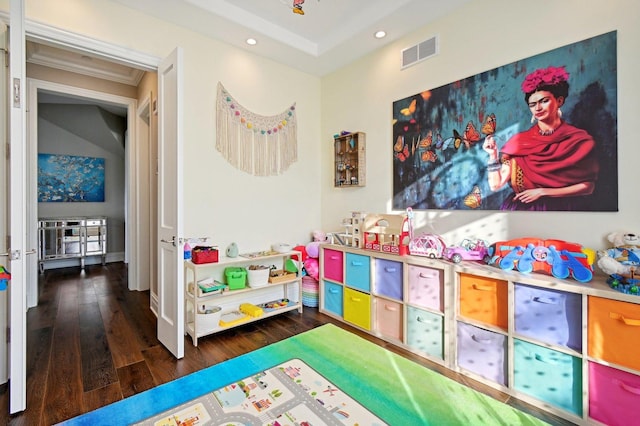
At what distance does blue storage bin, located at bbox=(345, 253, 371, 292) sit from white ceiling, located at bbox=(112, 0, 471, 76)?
6.50 ft

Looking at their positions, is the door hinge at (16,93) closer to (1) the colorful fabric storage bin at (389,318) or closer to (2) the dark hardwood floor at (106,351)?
Result: (2) the dark hardwood floor at (106,351)

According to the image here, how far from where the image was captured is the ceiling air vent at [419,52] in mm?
2646

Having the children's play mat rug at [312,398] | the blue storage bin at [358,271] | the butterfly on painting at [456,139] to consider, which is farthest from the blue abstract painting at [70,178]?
the butterfly on painting at [456,139]

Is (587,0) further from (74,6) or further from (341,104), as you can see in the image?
(74,6)

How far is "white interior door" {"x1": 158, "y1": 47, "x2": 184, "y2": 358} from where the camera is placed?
2270mm

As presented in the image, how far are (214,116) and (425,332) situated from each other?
2.68 meters

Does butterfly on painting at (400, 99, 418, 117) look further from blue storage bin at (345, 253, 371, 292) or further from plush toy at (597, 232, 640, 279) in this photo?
plush toy at (597, 232, 640, 279)

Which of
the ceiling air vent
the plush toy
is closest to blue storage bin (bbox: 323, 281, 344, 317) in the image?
the plush toy

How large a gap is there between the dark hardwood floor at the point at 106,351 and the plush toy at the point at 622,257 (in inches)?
34.1

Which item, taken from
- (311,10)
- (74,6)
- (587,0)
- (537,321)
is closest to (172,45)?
(74,6)

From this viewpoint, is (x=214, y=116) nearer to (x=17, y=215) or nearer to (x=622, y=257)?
(x=17, y=215)

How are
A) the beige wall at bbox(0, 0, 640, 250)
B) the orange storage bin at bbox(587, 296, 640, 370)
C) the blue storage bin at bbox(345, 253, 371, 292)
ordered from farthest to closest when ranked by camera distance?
the blue storage bin at bbox(345, 253, 371, 292) < the beige wall at bbox(0, 0, 640, 250) < the orange storage bin at bbox(587, 296, 640, 370)

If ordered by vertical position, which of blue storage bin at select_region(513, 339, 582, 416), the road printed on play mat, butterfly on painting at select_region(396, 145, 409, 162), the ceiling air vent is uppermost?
the ceiling air vent

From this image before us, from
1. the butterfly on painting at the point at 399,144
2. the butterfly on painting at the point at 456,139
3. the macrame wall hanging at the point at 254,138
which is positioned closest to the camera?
the butterfly on painting at the point at 456,139
